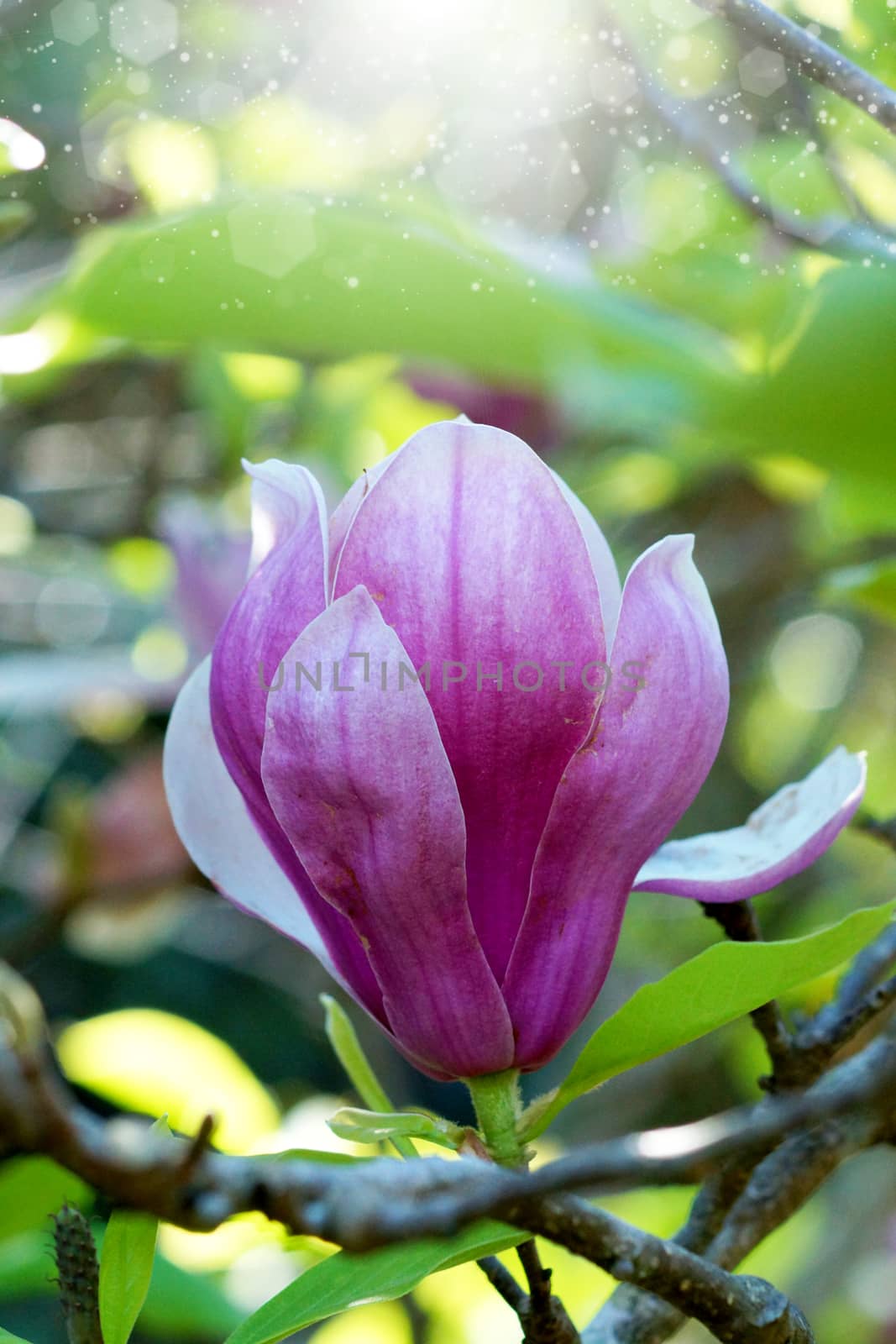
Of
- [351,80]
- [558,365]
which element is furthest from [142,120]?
[558,365]

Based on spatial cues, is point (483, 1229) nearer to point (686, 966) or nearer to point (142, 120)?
point (686, 966)

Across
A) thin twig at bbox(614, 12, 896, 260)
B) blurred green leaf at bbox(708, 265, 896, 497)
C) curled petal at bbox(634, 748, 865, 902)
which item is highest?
blurred green leaf at bbox(708, 265, 896, 497)

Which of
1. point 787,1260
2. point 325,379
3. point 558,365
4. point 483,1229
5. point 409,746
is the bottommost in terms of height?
point 787,1260

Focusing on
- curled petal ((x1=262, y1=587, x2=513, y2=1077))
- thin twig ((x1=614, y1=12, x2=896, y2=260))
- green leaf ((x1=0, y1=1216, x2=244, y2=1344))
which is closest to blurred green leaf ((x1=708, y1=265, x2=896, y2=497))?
curled petal ((x1=262, y1=587, x2=513, y2=1077))

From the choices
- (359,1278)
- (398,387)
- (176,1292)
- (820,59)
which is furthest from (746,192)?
(398,387)

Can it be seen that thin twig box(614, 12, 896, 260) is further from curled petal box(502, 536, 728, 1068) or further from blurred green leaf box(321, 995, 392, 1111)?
blurred green leaf box(321, 995, 392, 1111)
